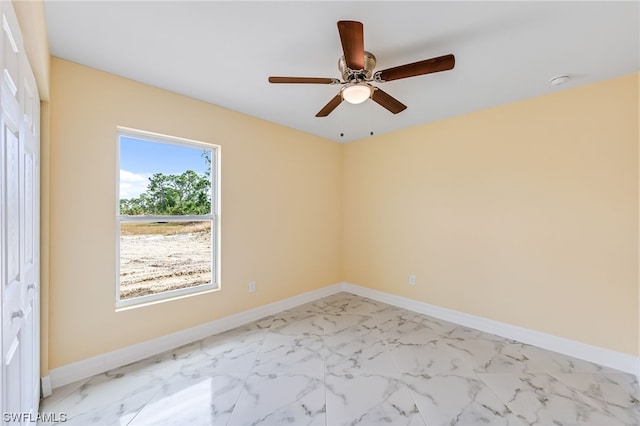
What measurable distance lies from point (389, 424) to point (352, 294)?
8.35 feet

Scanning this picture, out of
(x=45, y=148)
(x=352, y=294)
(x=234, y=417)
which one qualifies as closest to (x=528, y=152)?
(x=352, y=294)

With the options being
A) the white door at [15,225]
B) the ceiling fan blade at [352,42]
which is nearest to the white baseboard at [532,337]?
the ceiling fan blade at [352,42]

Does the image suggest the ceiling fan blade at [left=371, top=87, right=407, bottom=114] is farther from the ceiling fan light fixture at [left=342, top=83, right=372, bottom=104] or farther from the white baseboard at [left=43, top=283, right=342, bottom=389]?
the white baseboard at [left=43, top=283, right=342, bottom=389]

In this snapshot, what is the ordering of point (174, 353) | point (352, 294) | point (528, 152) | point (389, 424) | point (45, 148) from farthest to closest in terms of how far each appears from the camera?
point (352, 294), point (528, 152), point (174, 353), point (45, 148), point (389, 424)

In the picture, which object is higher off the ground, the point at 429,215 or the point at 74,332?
the point at 429,215

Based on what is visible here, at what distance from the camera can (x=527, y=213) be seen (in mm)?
2691

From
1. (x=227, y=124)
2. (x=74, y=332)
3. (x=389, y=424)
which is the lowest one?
(x=389, y=424)

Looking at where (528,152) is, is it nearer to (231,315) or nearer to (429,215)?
(429,215)

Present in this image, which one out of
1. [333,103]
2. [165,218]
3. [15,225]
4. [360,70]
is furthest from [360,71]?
[165,218]

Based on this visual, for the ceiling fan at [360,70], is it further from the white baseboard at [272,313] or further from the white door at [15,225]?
the white baseboard at [272,313]

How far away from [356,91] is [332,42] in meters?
0.36

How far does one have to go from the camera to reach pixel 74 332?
207 cm

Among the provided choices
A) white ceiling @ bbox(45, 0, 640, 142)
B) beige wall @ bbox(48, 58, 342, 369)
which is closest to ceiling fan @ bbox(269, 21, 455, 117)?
white ceiling @ bbox(45, 0, 640, 142)

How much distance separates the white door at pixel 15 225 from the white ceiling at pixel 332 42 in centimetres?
68
